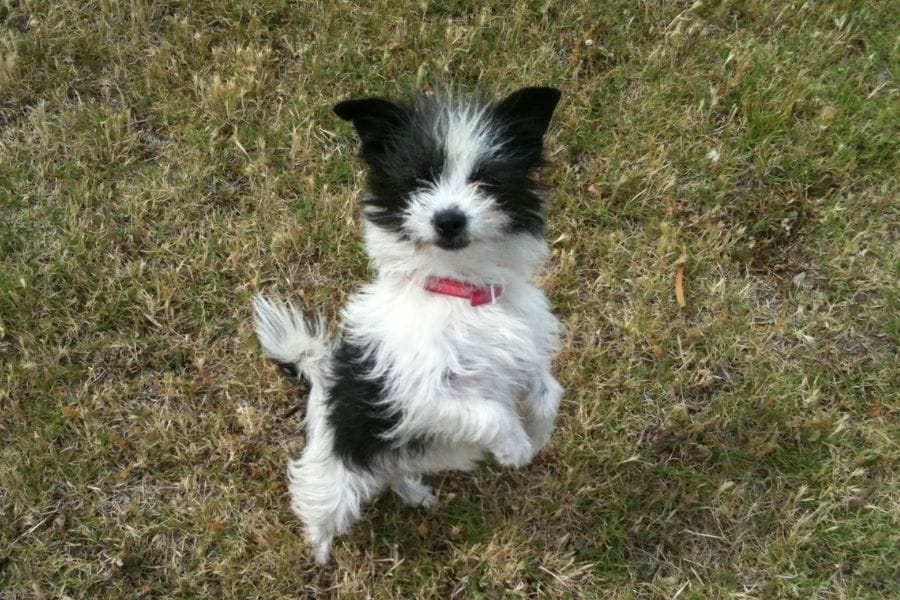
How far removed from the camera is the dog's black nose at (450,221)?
235cm

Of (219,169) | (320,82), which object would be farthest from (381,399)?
(320,82)

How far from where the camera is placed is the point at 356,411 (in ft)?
9.04

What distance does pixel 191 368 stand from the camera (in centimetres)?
381

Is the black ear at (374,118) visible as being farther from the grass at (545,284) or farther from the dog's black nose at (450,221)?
the grass at (545,284)

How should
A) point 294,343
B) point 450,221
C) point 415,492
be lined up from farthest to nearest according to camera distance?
point 415,492 → point 294,343 → point 450,221

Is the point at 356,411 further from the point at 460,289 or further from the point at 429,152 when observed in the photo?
the point at 429,152

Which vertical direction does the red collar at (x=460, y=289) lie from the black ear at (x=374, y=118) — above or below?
below

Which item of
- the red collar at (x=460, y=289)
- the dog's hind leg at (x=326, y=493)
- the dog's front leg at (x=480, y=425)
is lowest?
the dog's hind leg at (x=326, y=493)

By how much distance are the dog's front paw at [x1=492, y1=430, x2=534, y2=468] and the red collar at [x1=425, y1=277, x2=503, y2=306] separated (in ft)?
1.64

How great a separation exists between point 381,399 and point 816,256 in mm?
2640

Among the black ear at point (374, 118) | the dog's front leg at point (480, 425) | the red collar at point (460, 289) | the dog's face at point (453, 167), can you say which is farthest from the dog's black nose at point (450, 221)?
the dog's front leg at point (480, 425)

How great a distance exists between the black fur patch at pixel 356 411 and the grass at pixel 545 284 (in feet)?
2.35

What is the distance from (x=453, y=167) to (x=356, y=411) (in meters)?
0.96

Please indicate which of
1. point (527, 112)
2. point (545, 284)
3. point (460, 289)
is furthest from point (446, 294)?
point (545, 284)
